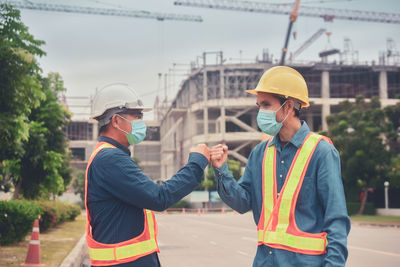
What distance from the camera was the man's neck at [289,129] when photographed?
13.1 ft

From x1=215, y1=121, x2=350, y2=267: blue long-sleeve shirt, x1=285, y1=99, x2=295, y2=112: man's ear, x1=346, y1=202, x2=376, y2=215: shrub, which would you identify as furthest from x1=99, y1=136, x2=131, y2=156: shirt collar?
x1=346, y1=202, x2=376, y2=215: shrub

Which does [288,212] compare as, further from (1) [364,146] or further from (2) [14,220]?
(1) [364,146]

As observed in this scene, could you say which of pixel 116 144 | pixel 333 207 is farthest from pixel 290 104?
pixel 116 144

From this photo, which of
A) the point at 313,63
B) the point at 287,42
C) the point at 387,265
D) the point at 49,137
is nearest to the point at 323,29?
the point at 287,42

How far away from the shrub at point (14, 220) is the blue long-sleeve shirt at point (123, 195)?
10.3 m

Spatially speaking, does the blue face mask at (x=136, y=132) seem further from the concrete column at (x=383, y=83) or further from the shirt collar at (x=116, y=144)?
the concrete column at (x=383, y=83)

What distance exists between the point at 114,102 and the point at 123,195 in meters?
0.79

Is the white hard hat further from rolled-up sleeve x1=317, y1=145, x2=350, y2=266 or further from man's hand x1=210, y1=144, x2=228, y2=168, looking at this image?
rolled-up sleeve x1=317, y1=145, x2=350, y2=266

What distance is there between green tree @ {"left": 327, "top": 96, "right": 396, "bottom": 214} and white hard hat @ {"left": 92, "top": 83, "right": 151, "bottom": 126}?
128 feet

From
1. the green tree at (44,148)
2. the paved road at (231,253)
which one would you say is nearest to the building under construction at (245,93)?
the green tree at (44,148)

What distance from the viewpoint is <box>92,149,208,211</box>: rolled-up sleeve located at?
369 centimetres

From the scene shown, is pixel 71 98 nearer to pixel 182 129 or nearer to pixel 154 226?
pixel 182 129

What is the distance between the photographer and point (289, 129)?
4004mm

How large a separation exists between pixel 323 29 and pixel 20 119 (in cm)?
10009
